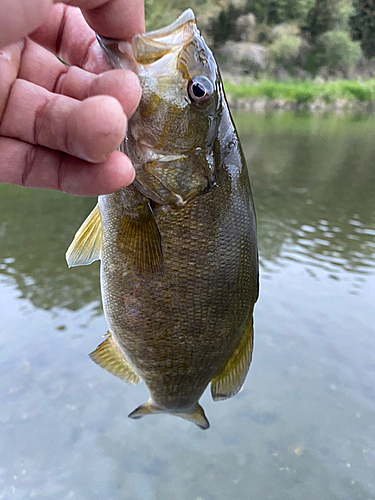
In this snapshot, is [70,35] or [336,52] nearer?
[70,35]

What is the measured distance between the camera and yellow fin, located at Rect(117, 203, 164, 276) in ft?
4.58

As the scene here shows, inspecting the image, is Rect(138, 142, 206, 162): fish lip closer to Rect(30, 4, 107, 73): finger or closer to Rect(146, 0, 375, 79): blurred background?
Rect(30, 4, 107, 73): finger

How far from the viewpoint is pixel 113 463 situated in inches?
140

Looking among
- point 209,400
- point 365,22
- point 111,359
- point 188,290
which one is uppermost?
point 365,22

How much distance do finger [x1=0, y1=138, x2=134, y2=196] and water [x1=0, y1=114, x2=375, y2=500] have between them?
289cm

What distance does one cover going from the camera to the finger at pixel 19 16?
0.91m

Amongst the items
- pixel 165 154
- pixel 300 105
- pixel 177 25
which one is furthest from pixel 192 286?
pixel 300 105

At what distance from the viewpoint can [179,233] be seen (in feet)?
4.61

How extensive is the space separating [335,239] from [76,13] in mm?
6862

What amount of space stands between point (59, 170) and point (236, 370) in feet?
3.32

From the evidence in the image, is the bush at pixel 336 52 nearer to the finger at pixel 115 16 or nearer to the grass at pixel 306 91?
the grass at pixel 306 91

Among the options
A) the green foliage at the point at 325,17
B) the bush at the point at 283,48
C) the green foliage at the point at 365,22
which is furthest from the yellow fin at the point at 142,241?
the green foliage at the point at 365,22

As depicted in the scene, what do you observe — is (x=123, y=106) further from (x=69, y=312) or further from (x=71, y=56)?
(x=69, y=312)

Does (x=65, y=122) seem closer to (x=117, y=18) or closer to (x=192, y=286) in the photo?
(x=117, y=18)
